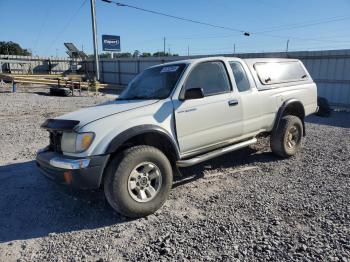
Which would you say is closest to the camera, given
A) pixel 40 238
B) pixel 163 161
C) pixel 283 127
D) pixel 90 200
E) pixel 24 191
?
pixel 40 238

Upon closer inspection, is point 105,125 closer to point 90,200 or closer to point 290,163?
point 90,200

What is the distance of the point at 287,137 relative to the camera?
19.1 ft

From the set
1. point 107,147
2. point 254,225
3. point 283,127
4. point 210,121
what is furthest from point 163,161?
point 283,127

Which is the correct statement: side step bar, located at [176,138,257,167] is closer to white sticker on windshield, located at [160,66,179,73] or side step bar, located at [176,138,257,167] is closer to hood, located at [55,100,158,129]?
hood, located at [55,100,158,129]

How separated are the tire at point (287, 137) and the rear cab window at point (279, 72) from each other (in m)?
0.76

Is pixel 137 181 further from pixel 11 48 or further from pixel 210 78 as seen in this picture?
pixel 11 48

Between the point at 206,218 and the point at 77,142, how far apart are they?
1.78 metres

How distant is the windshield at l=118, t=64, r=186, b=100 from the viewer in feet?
14.6

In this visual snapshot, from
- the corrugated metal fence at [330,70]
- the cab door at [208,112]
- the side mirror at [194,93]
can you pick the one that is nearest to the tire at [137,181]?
the cab door at [208,112]

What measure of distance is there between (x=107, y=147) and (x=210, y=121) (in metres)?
1.65

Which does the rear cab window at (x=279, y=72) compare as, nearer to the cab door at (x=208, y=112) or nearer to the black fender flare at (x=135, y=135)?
the cab door at (x=208, y=112)

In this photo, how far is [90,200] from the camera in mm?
4344

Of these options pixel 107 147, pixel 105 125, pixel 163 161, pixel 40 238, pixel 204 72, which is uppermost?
pixel 204 72

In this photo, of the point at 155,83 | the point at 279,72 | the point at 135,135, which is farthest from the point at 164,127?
the point at 279,72
